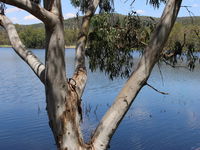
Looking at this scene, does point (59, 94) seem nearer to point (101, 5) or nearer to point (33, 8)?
point (33, 8)

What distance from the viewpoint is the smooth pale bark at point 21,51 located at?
2.43m

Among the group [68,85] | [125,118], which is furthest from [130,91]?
[125,118]

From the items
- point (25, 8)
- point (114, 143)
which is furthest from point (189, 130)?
point (25, 8)

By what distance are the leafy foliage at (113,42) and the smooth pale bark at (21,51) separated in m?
1.66

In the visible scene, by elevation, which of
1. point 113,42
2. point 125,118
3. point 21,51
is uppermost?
point 21,51

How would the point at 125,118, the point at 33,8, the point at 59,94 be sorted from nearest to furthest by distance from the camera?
the point at 33,8 < the point at 59,94 < the point at 125,118

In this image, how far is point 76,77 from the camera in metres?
2.61

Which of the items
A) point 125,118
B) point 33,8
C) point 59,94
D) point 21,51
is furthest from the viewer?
point 125,118

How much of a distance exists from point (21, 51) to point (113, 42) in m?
1.98

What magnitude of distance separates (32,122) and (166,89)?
608 cm

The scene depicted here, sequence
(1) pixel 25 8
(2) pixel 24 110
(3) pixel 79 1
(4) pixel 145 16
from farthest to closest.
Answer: (2) pixel 24 110, (3) pixel 79 1, (4) pixel 145 16, (1) pixel 25 8

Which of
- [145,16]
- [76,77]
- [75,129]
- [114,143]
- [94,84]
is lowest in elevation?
[94,84]

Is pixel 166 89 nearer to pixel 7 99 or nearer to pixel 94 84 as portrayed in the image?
pixel 94 84

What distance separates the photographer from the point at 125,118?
8.66 metres
